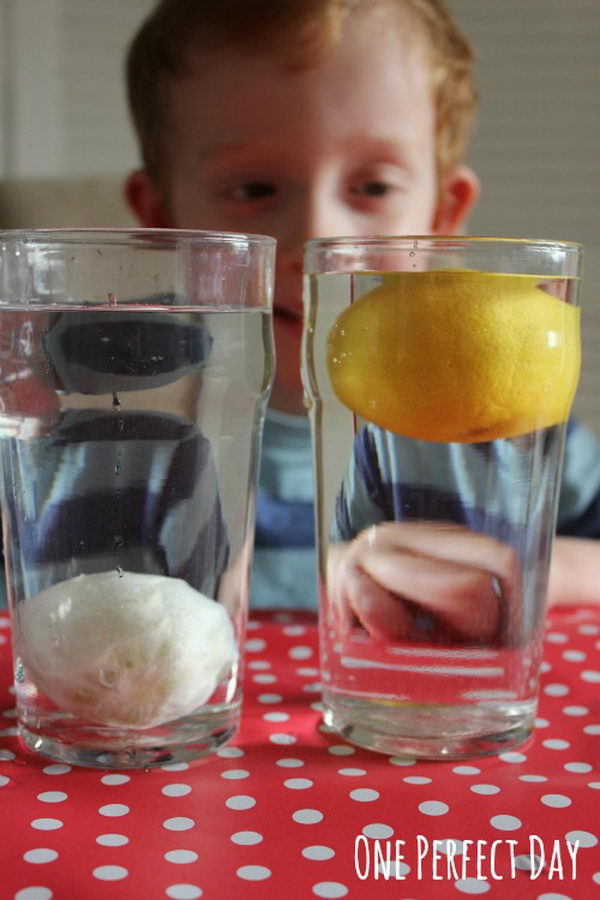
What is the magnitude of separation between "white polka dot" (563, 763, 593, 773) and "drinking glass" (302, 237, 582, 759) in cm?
3

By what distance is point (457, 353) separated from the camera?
413mm

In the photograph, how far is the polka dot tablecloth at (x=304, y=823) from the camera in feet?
1.06

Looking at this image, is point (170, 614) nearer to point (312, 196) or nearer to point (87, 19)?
point (312, 196)

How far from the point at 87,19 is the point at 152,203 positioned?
4.66ft

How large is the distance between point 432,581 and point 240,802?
0.39ft

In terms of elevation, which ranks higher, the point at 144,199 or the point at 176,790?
the point at 144,199

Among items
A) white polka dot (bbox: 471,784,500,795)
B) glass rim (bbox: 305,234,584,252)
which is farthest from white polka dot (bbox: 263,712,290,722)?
glass rim (bbox: 305,234,584,252)

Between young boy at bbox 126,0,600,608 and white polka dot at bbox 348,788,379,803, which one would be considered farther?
young boy at bbox 126,0,600,608

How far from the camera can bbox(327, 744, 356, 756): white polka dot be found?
0.43 m

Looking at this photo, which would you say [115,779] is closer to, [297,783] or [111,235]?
[297,783]

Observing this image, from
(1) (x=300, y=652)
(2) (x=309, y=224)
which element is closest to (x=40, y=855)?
(1) (x=300, y=652)

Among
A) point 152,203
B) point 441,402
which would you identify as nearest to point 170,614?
point 441,402

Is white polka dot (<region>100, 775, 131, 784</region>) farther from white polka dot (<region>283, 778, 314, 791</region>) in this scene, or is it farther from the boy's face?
the boy's face

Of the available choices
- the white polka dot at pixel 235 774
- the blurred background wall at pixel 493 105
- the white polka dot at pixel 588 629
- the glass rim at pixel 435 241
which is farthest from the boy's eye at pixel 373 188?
the blurred background wall at pixel 493 105
